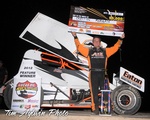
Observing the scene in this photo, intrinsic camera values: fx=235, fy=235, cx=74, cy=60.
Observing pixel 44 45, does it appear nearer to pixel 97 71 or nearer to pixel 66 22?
pixel 97 71

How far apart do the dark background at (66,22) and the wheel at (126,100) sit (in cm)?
361

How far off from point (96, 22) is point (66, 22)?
146 inches

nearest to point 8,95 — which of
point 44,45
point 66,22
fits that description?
point 44,45

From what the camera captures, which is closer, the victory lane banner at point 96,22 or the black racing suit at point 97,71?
the black racing suit at point 97,71

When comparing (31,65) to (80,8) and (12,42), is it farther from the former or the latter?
(12,42)

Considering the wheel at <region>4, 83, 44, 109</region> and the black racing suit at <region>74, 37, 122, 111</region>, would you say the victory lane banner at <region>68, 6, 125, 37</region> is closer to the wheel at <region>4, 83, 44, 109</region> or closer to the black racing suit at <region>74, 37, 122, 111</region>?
the black racing suit at <region>74, 37, 122, 111</region>

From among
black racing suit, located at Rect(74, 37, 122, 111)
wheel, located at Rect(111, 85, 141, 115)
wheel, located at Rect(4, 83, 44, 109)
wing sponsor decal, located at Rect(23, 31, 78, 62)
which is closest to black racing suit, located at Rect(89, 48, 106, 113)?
black racing suit, located at Rect(74, 37, 122, 111)

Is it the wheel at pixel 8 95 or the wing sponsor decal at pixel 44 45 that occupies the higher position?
the wing sponsor decal at pixel 44 45

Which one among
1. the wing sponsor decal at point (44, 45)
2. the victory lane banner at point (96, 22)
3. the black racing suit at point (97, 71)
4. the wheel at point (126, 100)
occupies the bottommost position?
the wheel at point (126, 100)

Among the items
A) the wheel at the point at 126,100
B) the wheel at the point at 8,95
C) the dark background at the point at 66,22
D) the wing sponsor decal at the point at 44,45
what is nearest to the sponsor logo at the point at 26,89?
the wheel at the point at 8,95

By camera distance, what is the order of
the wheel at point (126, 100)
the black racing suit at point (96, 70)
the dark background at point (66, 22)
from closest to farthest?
the black racing suit at point (96, 70) < the wheel at point (126, 100) < the dark background at point (66, 22)

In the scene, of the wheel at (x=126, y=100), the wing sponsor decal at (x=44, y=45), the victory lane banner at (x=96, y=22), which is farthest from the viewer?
the wing sponsor decal at (x=44, y=45)

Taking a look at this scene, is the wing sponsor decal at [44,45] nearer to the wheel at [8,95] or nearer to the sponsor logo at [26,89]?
the sponsor logo at [26,89]

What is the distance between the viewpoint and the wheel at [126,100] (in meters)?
5.40
